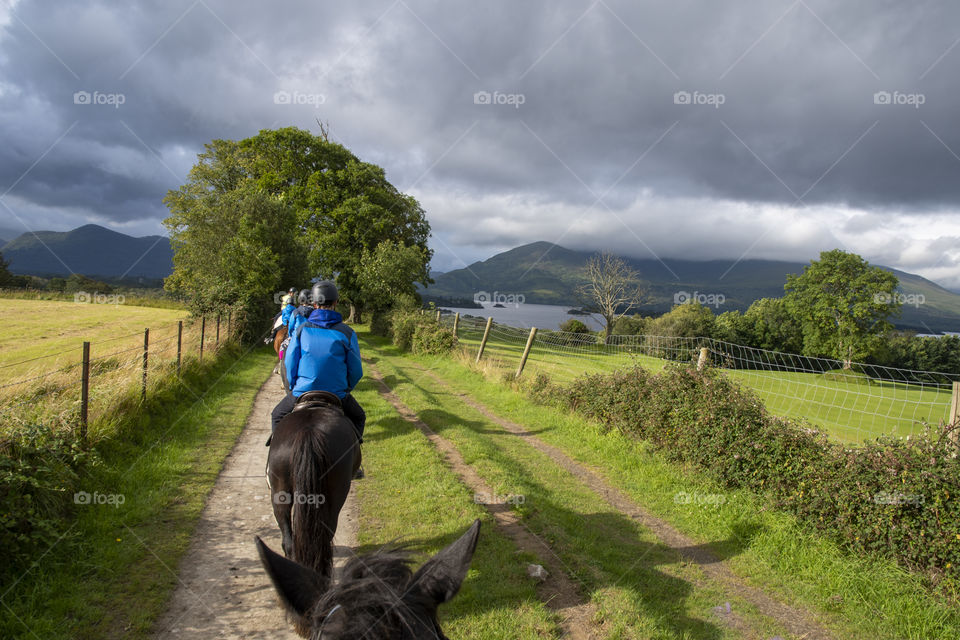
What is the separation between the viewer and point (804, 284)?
4991 cm

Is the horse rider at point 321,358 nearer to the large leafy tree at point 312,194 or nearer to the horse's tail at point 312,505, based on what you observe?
the horse's tail at point 312,505

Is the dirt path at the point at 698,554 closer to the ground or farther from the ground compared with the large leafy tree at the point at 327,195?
closer to the ground

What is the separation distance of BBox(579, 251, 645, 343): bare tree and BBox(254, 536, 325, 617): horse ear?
127ft

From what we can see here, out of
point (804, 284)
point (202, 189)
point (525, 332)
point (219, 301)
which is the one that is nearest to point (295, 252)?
point (219, 301)

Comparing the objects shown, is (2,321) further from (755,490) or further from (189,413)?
(755,490)

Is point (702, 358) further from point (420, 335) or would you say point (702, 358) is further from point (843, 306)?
point (843, 306)

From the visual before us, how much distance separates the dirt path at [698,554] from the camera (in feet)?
13.0

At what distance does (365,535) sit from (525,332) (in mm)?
12211

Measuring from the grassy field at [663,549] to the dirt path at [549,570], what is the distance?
0.11m

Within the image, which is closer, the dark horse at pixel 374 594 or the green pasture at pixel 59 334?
the dark horse at pixel 374 594

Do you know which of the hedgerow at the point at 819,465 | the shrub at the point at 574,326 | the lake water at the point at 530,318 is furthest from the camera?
the shrub at the point at 574,326

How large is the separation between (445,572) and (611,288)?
129 feet

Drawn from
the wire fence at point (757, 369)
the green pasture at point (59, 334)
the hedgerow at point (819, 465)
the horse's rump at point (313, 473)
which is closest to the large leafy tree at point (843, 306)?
the wire fence at point (757, 369)

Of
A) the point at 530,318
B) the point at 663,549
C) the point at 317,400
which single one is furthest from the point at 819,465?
the point at 530,318
